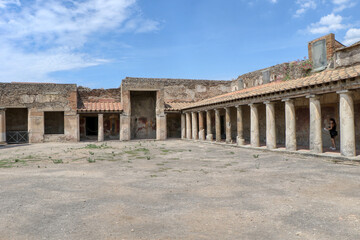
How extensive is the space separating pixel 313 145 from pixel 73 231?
8.31m

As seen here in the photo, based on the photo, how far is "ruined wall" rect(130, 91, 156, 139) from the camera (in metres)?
22.6

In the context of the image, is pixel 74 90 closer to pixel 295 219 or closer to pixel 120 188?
pixel 120 188

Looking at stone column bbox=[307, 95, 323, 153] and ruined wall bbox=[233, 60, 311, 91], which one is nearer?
stone column bbox=[307, 95, 323, 153]

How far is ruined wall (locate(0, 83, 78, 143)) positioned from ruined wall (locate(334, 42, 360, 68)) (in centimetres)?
1649

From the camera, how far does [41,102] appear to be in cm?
1930

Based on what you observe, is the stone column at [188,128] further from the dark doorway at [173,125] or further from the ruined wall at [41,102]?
the ruined wall at [41,102]

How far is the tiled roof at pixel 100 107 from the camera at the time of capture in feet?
64.1

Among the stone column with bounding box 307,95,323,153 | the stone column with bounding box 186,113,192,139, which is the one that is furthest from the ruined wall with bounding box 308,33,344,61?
the stone column with bounding box 186,113,192,139

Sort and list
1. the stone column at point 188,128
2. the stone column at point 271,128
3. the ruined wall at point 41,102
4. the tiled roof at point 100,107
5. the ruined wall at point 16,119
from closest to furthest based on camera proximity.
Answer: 1. the stone column at point 271,128
2. the ruined wall at point 41,102
3. the tiled roof at point 100,107
4. the stone column at point 188,128
5. the ruined wall at point 16,119

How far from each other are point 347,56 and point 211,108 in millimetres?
7403

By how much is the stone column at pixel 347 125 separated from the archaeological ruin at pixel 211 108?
0.03 m

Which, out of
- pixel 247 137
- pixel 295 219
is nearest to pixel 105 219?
pixel 295 219

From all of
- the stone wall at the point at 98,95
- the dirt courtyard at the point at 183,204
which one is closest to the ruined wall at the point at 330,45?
the dirt courtyard at the point at 183,204

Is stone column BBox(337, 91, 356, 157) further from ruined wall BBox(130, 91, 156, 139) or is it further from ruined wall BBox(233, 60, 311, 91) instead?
ruined wall BBox(130, 91, 156, 139)
